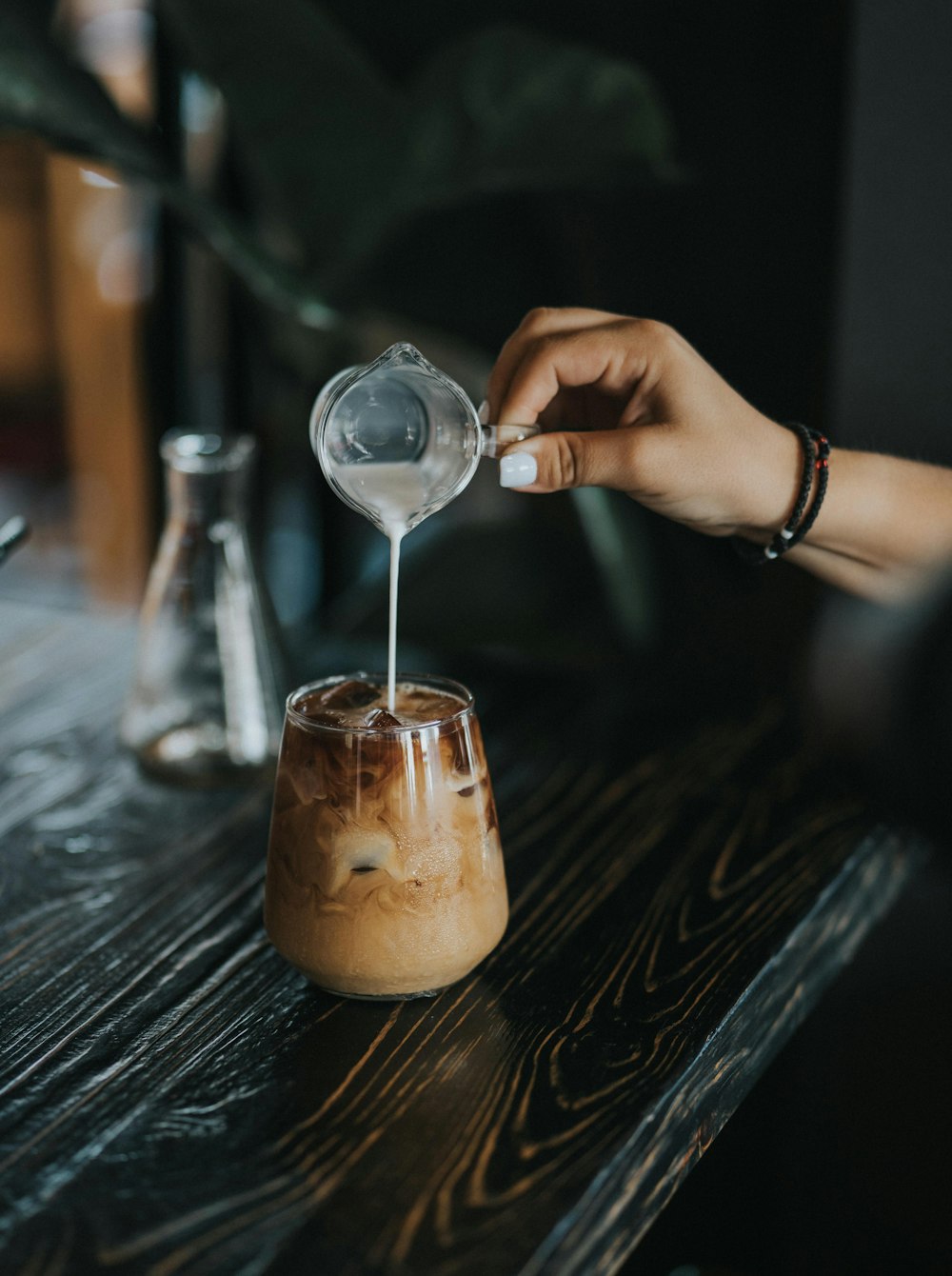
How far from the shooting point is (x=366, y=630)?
2055 mm

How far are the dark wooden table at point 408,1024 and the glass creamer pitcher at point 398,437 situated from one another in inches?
12.3

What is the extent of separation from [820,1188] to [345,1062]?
104cm

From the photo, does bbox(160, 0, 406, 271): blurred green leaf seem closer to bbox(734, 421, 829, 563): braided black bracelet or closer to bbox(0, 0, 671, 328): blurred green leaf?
bbox(0, 0, 671, 328): blurred green leaf

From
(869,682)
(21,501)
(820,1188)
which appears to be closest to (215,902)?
(869,682)

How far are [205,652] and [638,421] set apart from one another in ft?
1.42

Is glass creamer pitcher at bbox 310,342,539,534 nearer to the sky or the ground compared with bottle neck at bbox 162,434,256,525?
nearer to the sky

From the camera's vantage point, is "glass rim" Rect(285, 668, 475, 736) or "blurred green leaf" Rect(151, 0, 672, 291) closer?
"glass rim" Rect(285, 668, 475, 736)

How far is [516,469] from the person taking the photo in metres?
0.86

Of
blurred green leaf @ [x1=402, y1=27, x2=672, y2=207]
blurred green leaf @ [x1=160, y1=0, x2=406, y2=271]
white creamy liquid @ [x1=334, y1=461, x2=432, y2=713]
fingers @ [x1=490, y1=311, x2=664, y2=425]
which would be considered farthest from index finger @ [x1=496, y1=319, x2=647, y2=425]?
blurred green leaf @ [x1=160, y1=0, x2=406, y2=271]

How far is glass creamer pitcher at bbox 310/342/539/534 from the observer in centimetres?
83

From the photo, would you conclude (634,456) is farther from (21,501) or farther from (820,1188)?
(21,501)

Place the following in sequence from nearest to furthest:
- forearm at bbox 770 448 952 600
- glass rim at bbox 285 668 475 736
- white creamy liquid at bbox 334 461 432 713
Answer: glass rim at bbox 285 668 475 736 < white creamy liquid at bbox 334 461 432 713 < forearm at bbox 770 448 952 600

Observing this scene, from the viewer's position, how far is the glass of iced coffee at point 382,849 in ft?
2.44

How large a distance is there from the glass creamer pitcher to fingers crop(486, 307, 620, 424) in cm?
10
